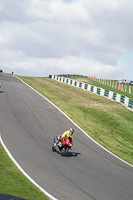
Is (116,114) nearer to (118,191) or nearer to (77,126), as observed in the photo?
(77,126)

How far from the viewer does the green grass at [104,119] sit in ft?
72.2

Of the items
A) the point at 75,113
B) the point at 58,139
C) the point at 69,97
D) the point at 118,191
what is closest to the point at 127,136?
the point at 75,113

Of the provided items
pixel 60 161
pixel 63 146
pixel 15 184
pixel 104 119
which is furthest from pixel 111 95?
pixel 15 184

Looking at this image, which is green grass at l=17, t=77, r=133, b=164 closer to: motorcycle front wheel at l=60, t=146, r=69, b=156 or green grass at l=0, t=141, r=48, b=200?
motorcycle front wheel at l=60, t=146, r=69, b=156

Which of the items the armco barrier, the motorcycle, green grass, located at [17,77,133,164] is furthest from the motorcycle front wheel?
the armco barrier

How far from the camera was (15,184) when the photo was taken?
10.7m

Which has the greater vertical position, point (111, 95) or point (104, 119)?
point (111, 95)

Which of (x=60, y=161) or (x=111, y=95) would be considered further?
(x=111, y=95)

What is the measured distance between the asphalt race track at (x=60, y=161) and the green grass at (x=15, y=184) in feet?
1.88

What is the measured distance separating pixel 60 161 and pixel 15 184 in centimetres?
511

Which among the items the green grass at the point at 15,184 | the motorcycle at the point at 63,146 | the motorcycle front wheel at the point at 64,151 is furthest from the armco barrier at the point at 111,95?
the green grass at the point at 15,184

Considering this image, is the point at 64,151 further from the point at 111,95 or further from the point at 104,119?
the point at 111,95

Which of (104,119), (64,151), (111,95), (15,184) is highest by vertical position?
(111,95)

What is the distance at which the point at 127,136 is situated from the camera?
24.8m
